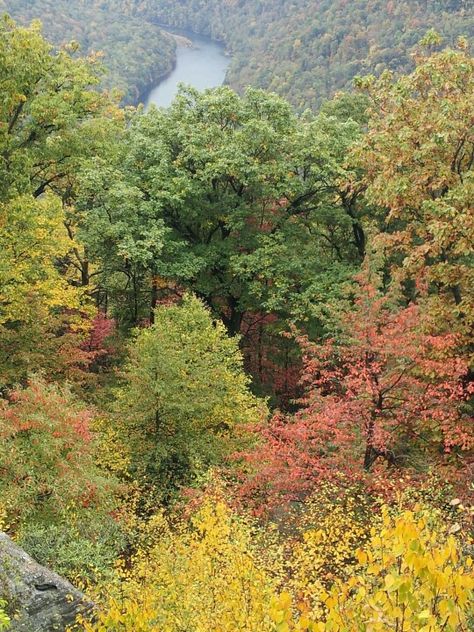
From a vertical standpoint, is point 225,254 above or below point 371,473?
above

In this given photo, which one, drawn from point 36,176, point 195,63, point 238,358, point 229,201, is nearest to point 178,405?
point 238,358

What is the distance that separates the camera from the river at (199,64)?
103912mm

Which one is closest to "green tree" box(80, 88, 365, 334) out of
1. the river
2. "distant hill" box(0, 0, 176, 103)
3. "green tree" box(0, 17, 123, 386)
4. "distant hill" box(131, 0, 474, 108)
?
"green tree" box(0, 17, 123, 386)

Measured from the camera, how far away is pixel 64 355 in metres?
20.1

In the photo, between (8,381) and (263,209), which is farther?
(263,209)

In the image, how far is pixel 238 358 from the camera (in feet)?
63.5

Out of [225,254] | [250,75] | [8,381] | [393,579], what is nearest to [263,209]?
[225,254]

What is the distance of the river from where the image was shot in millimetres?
103912

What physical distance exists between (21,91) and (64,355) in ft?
34.3

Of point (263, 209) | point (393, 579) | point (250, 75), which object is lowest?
point (393, 579)

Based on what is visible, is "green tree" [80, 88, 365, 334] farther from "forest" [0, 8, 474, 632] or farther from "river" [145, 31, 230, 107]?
"river" [145, 31, 230, 107]

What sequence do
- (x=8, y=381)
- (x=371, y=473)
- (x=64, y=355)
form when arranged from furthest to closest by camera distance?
1. (x=64, y=355)
2. (x=8, y=381)
3. (x=371, y=473)

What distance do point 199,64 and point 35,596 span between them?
11674 centimetres

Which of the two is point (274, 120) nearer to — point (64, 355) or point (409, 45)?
point (64, 355)
